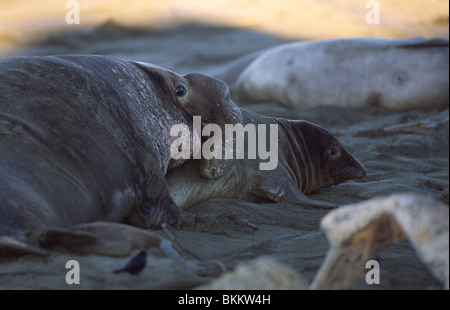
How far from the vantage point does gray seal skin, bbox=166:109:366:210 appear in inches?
127

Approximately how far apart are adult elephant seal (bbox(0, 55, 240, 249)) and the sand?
210 millimetres

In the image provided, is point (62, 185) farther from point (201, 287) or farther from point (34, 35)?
point (34, 35)

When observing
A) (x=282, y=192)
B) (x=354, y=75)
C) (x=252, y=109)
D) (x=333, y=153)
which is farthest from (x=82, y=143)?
(x=354, y=75)

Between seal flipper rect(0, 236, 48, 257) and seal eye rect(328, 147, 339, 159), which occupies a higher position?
seal eye rect(328, 147, 339, 159)

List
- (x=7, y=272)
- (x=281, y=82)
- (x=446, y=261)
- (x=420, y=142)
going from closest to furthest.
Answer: (x=446, y=261), (x=7, y=272), (x=420, y=142), (x=281, y=82)

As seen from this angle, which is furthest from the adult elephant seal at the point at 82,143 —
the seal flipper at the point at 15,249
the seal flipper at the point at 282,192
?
the seal flipper at the point at 282,192

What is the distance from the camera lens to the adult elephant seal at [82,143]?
220 centimetres

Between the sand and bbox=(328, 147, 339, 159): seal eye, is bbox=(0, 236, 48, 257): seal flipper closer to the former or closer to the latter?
the sand

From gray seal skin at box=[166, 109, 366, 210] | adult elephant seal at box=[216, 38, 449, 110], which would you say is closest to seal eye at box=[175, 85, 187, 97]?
gray seal skin at box=[166, 109, 366, 210]

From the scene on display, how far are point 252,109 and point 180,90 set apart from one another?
11.8 feet

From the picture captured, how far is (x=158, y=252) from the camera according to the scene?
2.05 meters

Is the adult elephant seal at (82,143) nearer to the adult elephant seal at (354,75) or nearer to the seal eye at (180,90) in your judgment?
the seal eye at (180,90)

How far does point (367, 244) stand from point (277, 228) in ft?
4.45
